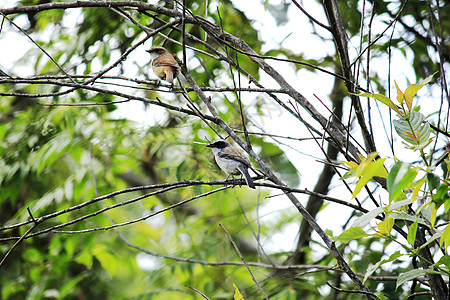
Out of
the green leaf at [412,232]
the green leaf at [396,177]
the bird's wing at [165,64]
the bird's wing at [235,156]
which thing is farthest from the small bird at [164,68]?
the green leaf at [396,177]

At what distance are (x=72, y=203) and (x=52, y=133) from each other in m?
0.95

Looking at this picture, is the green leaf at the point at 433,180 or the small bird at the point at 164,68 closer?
the green leaf at the point at 433,180

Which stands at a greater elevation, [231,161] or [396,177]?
[231,161]

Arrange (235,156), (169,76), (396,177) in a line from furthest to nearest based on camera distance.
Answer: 1. (235,156)
2. (169,76)
3. (396,177)

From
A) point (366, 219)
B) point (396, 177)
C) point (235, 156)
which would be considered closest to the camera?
point (396, 177)

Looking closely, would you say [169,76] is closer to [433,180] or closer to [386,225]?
[386,225]

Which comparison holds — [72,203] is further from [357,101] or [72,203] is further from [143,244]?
[357,101]

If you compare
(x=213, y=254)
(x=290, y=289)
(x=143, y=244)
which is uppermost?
(x=143, y=244)

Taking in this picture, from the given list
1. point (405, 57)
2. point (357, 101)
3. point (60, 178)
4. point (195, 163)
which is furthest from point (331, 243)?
point (60, 178)

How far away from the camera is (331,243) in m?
2.07

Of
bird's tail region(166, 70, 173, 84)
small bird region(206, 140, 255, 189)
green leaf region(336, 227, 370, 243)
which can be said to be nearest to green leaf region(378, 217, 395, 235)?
green leaf region(336, 227, 370, 243)

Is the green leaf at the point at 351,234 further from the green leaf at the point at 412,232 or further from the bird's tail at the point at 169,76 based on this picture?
the bird's tail at the point at 169,76

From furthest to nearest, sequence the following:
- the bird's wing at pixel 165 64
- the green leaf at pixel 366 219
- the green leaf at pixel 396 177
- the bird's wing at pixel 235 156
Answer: the bird's wing at pixel 235 156 → the bird's wing at pixel 165 64 → the green leaf at pixel 366 219 → the green leaf at pixel 396 177

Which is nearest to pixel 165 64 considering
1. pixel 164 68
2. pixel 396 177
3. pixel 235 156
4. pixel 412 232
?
pixel 164 68
